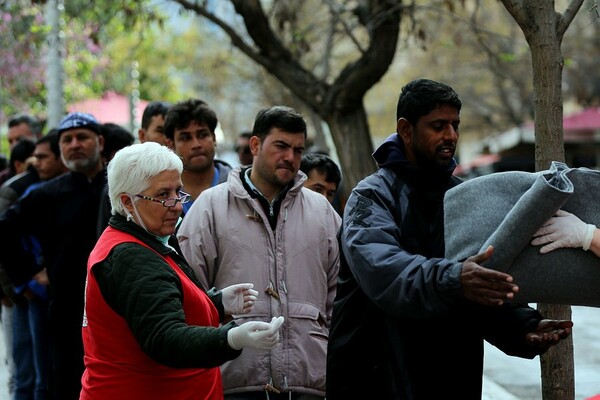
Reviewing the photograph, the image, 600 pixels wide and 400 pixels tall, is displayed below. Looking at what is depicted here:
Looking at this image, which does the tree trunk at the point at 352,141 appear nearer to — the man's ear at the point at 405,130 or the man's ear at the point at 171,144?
the man's ear at the point at 171,144

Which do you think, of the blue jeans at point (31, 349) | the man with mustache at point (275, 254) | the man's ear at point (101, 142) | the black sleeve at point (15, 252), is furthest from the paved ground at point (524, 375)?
the man with mustache at point (275, 254)

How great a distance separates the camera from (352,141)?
10.8 m

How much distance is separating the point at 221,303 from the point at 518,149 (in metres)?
28.5

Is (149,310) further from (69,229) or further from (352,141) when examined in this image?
(352,141)

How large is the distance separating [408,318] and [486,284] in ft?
1.22

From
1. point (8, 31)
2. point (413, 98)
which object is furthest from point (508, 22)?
point (413, 98)

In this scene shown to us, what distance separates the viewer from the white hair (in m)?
3.81

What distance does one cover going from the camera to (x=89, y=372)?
384cm

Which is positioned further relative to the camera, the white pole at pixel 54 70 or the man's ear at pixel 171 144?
the white pole at pixel 54 70

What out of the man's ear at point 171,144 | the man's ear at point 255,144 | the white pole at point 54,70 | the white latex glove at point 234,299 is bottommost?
the white latex glove at point 234,299

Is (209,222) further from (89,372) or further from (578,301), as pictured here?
(578,301)

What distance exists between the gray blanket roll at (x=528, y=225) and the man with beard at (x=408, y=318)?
0.08 m

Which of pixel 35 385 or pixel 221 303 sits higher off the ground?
pixel 221 303

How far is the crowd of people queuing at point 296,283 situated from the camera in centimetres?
348
